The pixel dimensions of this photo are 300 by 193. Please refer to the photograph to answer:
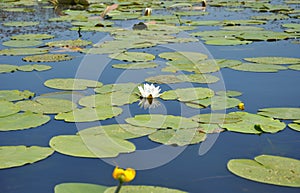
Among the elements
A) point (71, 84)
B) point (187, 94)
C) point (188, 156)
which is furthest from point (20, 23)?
point (188, 156)

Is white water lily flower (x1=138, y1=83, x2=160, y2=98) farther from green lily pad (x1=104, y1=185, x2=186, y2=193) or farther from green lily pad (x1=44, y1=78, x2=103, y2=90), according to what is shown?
green lily pad (x1=104, y1=185, x2=186, y2=193)

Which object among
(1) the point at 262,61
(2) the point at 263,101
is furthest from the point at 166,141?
(1) the point at 262,61

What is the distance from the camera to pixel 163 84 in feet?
10.6

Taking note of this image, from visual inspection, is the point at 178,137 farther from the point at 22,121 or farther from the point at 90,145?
the point at 22,121

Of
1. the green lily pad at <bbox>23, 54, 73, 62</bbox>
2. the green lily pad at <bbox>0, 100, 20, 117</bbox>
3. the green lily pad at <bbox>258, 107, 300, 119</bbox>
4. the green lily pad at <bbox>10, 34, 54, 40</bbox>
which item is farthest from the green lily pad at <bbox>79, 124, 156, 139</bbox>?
the green lily pad at <bbox>10, 34, 54, 40</bbox>

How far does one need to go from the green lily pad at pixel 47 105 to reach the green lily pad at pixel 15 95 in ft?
0.34

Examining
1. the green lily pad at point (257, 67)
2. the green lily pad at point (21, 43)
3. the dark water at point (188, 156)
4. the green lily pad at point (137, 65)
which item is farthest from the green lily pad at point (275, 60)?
the green lily pad at point (21, 43)

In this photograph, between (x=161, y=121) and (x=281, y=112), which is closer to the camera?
(x=161, y=121)

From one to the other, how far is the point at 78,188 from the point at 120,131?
2.11 ft

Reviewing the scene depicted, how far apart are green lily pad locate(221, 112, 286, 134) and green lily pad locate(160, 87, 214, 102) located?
15.0 inches

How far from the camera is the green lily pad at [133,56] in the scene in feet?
12.8

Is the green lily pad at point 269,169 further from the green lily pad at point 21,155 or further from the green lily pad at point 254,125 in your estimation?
the green lily pad at point 21,155

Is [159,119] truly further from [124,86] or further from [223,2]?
[223,2]

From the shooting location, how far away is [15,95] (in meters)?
2.95
